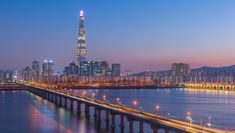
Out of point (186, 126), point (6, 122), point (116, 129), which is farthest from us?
point (6, 122)

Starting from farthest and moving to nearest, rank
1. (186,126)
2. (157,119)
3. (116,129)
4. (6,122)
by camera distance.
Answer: (6,122), (116,129), (157,119), (186,126)

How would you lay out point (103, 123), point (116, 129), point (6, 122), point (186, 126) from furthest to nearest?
point (6, 122) < point (103, 123) < point (116, 129) < point (186, 126)

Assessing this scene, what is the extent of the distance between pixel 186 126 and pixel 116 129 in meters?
18.2

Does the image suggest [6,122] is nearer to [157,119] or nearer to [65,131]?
[65,131]

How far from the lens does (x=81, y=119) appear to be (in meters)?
65.7

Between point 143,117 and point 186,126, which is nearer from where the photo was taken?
point 186,126

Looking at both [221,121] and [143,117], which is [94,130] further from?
[221,121]

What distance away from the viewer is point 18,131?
55.0m

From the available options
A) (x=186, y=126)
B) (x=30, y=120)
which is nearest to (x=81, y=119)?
(x=30, y=120)

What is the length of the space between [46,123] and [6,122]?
630 cm

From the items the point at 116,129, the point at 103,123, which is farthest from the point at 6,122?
the point at 116,129

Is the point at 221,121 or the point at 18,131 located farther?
the point at 221,121

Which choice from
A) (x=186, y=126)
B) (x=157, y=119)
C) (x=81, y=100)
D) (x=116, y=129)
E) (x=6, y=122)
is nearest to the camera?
(x=186, y=126)

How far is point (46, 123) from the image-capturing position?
206ft
